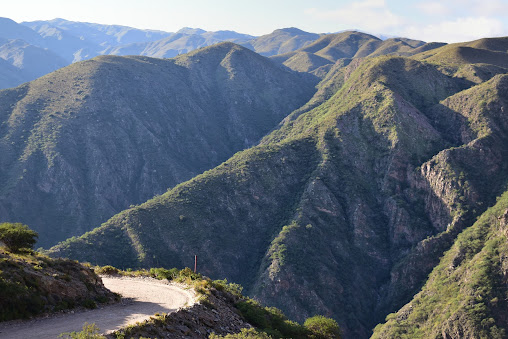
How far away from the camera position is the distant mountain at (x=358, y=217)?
99438 millimetres

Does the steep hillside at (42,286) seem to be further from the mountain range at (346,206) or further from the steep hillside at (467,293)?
the steep hillside at (467,293)

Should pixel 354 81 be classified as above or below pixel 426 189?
above

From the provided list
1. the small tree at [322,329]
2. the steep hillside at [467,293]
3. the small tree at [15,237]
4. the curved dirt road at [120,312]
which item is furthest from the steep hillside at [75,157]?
the small tree at [322,329]

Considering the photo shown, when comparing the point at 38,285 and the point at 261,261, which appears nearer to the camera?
the point at 38,285

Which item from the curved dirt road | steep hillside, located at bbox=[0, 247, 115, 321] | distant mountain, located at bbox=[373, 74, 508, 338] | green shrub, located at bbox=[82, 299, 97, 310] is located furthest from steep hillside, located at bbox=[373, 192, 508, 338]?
green shrub, located at bbox=[82, 299, 97, 310]

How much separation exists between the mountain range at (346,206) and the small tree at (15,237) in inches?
2384

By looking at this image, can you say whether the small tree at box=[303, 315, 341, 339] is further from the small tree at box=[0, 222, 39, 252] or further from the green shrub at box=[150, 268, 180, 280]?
the small tree at box=[0, 222, 39, 252]

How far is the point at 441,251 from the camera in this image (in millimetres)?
107125

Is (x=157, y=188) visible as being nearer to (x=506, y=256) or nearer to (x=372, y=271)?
(x=372, y=271)

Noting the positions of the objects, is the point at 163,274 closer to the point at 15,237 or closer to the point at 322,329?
the point at 15,237

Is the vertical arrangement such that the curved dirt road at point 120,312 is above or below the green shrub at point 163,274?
above

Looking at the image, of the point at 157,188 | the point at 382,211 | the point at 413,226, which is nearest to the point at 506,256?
the point at 413,226

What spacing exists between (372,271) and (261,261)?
28393 millimetres

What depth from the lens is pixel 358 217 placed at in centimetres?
11962
